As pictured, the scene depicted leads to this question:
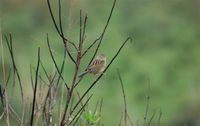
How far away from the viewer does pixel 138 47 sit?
1441 cm

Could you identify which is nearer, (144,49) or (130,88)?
(130,88)

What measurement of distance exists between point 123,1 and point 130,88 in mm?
2744

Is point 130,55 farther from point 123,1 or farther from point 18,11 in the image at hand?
point 18,11

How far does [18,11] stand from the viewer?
15641mm

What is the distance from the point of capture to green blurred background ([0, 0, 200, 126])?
12469 mm

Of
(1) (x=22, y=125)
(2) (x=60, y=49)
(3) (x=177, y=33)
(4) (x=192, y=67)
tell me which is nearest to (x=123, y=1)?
(3) (x=177, y=33)

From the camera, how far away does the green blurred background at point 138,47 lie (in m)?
12.5

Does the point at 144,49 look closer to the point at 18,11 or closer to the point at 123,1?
the point at 123,1

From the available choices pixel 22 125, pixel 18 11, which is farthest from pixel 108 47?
pixel 22 125

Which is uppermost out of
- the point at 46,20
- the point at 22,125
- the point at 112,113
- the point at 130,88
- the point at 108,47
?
the point at 46,20

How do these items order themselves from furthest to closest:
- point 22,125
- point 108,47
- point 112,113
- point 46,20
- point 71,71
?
1. point 46,20
2. point 108,47
3. point 71,71
4. point 112,113
5. point 22,125

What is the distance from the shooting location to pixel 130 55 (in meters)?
14.1

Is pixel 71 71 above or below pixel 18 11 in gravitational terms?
below

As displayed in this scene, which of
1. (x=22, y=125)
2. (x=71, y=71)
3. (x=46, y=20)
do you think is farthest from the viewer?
(x=46, y=20)
